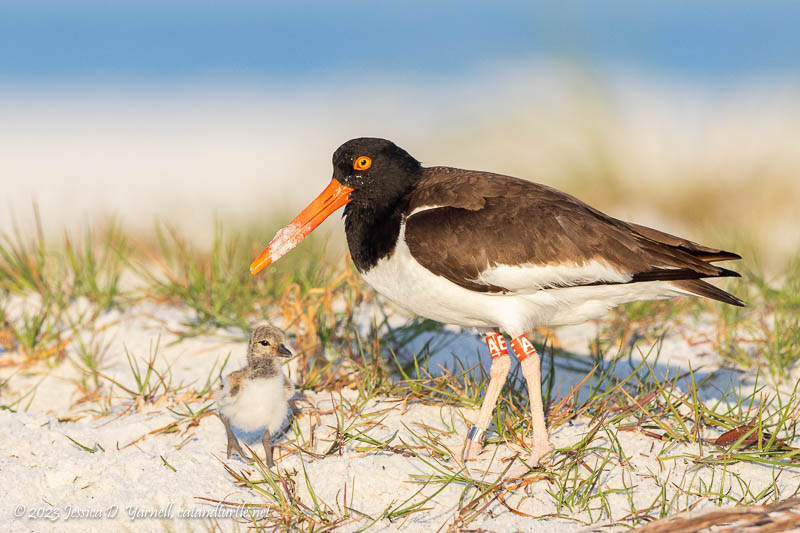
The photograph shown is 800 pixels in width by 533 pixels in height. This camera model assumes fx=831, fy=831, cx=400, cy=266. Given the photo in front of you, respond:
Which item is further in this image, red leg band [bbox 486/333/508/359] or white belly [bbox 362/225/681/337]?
red leg band [bbox 486/333/508/359]

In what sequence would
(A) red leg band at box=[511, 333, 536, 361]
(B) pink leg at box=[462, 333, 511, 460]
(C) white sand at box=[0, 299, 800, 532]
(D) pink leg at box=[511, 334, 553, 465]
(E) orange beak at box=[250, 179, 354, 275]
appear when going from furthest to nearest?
(E) orange beak at box=[250, 179, 354, 275] → (A) red leg band at box=[511, 333, 536, 361] → (B) pink leg at box=[462, 333, 511, 460] → (D) pink leg at box=[511, 334, 553, 465] → (C) white sand at box=[0, 299, 800, 532]

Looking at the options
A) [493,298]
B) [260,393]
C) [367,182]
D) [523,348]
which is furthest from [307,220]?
[523,348]

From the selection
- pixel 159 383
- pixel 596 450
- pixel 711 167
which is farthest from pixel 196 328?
pixel 711 167

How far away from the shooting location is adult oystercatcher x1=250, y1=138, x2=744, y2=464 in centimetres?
387

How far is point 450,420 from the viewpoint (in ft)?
14.0

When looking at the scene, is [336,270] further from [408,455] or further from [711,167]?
[711,167]

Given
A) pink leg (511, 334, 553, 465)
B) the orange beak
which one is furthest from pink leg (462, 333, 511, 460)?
the orange beak

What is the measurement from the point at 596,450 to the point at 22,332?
143 inches

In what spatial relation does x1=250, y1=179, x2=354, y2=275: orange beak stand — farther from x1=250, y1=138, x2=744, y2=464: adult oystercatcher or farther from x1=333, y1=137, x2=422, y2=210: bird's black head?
x1=250, y1=138, x2=744, y2=464: adult oystercatcher

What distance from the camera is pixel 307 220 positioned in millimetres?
4426

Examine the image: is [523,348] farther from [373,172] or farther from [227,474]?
[227,474]

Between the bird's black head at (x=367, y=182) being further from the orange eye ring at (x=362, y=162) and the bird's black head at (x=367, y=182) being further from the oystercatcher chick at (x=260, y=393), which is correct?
the oystercatcher chick at (x=260, y=393)

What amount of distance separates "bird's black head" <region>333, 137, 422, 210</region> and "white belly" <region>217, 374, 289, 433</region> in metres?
1.05

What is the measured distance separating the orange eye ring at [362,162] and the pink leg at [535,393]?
→ 1.17m
